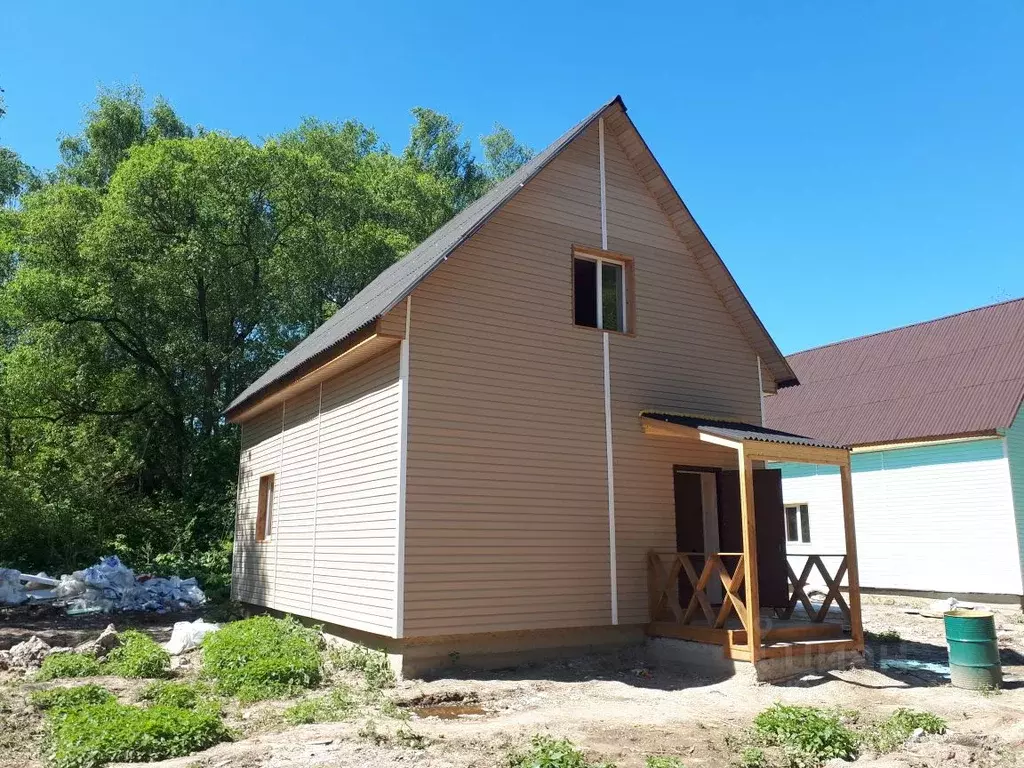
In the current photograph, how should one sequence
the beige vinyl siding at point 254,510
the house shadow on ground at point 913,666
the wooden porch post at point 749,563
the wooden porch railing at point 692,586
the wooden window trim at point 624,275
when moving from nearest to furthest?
1. the wooden porch post at point 749,563
2. the house shadow on ground at point 913,666
3. the wooden porch railing at point 692,586
4. the wooden window trim at point 624,275
5. the beige vinyl siding at point 254,510

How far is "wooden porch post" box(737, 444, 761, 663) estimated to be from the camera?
9.59 meters

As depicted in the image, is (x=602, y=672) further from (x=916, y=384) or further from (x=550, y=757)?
(x=916, y=384)

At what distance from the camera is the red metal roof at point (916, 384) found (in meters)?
18.5

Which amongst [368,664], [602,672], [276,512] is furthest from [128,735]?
[276,512]

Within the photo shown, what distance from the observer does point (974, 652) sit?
9.58 m

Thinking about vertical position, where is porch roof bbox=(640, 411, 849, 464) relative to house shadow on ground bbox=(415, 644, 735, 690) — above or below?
above

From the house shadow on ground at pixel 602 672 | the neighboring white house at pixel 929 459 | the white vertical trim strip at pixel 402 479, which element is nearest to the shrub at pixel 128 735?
the white vertical trim strip at pixel 402 479

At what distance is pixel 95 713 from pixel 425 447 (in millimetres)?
4492

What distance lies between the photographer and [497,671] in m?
10.1

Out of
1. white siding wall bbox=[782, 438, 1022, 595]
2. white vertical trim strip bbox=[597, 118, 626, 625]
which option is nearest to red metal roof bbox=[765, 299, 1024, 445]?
white siding wall bbox=[782, 438, 1022, 595]

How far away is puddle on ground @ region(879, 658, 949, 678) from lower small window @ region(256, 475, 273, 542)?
34.5 feet

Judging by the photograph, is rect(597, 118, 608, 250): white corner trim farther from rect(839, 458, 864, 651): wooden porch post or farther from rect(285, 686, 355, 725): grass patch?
rect(285, 686, 355, 725): grass patch

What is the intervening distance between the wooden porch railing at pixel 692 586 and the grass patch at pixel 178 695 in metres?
6.06

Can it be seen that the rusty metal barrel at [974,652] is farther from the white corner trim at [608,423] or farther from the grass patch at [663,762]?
the grass patch at [663,762]
